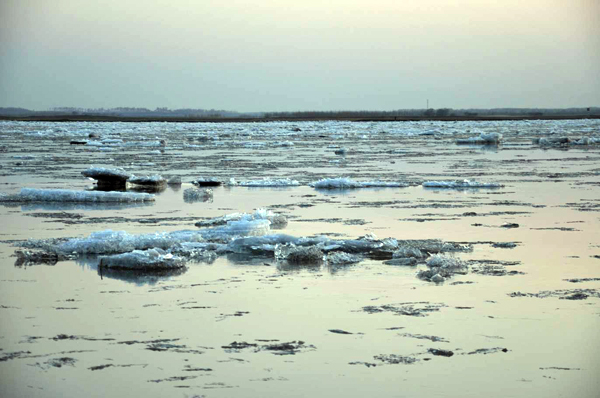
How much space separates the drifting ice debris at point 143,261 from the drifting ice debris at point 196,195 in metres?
5.63

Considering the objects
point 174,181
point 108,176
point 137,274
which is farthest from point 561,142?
point 137,274

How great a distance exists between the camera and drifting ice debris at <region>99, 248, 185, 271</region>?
7.57 meters

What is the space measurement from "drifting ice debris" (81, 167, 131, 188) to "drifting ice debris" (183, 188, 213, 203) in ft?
6.85

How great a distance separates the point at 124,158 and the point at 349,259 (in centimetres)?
1792

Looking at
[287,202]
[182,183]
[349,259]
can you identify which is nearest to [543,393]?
[349,259]

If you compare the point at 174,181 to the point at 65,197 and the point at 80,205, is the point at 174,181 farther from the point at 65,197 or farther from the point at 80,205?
the point at 80,205

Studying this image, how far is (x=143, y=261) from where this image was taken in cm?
755

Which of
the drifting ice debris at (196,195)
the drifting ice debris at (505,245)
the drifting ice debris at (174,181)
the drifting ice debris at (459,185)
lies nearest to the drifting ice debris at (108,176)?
the drifting ice debris at (174,181)

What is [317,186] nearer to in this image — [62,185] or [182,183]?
[182,183]

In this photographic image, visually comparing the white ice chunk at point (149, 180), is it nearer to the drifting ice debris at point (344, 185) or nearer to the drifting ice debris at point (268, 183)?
the drifting ice debris at point (268, 183)

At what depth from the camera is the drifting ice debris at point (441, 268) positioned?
23.3 feet

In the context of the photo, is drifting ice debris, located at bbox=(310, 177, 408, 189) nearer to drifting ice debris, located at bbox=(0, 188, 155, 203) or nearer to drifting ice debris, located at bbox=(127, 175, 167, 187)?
drifting ice debris, located at bbox=(127, 175, 167, 187)

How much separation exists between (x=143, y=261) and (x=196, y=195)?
19.7 feet

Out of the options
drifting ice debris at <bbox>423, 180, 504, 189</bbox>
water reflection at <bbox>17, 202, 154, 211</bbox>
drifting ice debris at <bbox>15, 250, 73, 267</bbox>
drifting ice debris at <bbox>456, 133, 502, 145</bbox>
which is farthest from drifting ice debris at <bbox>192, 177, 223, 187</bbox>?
drifting ice debris at <bbox>456, 133, 502, 145</bbox>
